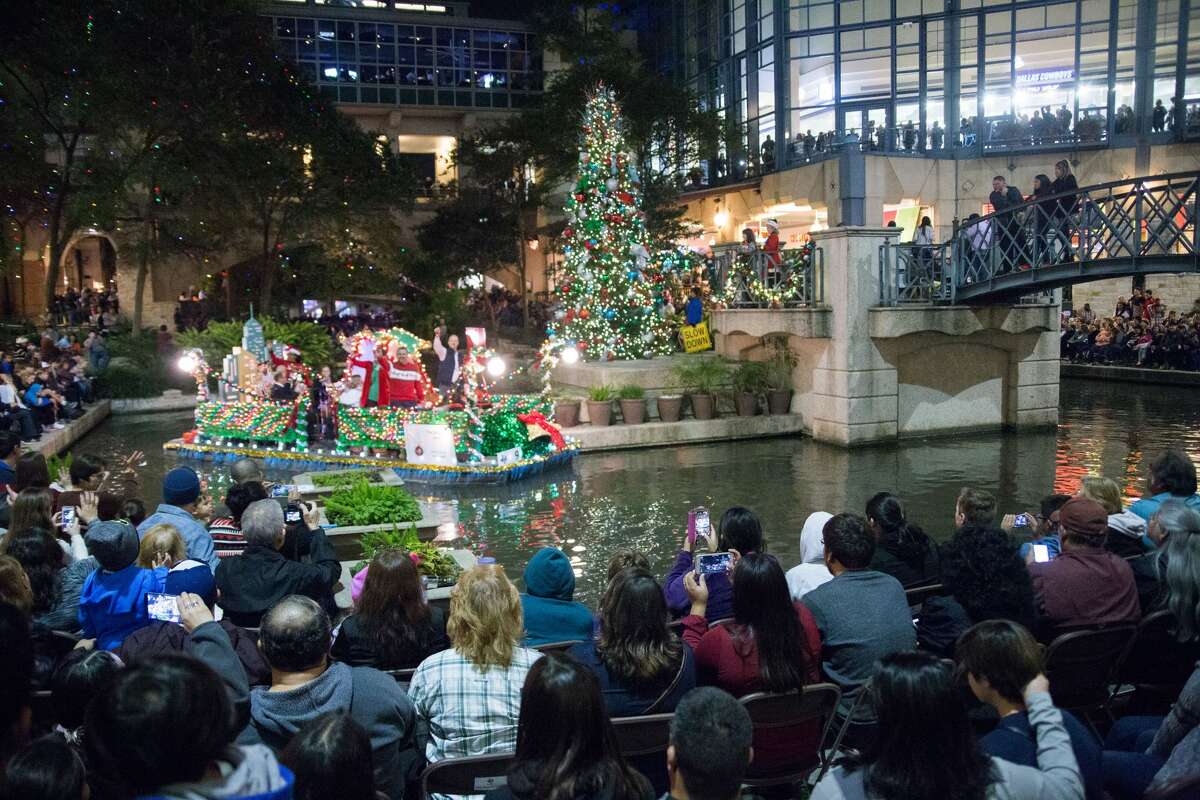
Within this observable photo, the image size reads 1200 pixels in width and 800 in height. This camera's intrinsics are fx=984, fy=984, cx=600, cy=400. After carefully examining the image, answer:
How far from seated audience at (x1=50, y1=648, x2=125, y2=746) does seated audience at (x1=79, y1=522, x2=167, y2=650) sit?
3.95 ft

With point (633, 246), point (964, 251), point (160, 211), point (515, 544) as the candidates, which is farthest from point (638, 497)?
point (160, 211)

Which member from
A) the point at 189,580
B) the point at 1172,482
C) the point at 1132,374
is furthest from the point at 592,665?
the point at 1132,374

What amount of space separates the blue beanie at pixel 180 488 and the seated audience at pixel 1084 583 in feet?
17.4

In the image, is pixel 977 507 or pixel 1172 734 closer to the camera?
pixel 1172 734

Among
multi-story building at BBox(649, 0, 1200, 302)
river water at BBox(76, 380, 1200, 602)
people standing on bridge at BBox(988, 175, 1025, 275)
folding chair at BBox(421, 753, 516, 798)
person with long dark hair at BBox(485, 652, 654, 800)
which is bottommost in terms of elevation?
river water at BBox(76, 380, 1200, 602)

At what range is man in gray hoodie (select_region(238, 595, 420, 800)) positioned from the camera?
3.47 m

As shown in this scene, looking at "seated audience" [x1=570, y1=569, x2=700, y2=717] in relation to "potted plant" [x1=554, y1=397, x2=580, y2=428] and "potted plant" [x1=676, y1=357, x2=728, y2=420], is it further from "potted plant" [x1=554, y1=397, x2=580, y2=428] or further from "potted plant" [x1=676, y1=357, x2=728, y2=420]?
"potted plant" [x1=676, y1=357, x2=728, y2=420]

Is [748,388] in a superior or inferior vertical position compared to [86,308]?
inferior

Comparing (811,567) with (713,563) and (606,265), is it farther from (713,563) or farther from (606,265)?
(606,265)

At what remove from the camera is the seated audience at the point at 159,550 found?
5059 mm

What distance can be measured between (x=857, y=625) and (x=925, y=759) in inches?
60.0

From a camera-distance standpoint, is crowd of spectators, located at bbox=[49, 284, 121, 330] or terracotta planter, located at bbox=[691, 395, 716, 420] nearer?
terracotta planter, located at bbox=[691, 395, 716, 420]

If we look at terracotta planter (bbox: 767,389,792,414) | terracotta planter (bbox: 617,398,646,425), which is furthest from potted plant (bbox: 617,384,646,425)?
terracotta planter (bbox: 767,389,792,414)

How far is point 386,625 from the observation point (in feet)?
14.7
